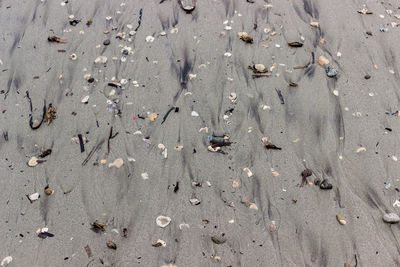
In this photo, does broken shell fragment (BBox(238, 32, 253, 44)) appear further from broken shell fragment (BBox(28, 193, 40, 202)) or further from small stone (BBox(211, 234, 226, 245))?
broken shell fragment (BBox(28, 193, 40, 202))

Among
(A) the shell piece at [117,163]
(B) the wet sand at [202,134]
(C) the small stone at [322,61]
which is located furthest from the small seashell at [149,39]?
(C) the small stone at [322,61]

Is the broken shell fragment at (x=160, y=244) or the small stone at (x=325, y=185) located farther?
the small stone at (x=325, y=185)

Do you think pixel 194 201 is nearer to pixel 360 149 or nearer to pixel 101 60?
pixel 360 149

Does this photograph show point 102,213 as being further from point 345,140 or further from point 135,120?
point 345,140

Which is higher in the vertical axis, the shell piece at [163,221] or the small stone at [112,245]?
the shell piece at [163,221]

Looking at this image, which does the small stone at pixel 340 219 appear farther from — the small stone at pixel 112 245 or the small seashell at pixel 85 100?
the small seashell at pixel 85 100

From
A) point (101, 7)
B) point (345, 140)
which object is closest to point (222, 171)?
point (345, 140)

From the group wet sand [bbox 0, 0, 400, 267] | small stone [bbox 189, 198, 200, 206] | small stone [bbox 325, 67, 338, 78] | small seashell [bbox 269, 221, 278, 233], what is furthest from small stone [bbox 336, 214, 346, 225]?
small stone [bbox 325, 67, 338, 78]
